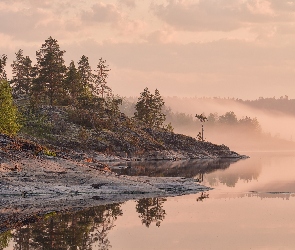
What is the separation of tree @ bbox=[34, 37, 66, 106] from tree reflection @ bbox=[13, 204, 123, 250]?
360ft

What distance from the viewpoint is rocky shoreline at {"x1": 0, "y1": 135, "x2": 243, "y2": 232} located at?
38.7 metres

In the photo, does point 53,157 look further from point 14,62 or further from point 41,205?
point 14,62

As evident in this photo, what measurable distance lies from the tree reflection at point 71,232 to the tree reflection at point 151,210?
5.99ft

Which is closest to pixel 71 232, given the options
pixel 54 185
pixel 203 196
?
pixel 54 185

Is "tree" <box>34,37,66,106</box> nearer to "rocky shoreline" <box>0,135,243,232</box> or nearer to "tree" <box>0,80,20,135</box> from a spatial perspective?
"tree" <box>0,80,20,135</box>

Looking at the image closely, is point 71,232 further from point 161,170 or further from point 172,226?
point 161,170

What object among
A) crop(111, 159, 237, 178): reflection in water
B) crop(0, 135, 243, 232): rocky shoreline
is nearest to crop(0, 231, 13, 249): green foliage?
crop(0, 135, 243, 232): rocky shoreline

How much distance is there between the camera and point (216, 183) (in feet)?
203

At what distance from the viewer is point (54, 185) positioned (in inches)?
1767

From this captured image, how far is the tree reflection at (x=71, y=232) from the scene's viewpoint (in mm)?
25594

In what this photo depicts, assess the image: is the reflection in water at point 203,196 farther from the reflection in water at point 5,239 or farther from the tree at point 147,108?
the tree at point 147,108

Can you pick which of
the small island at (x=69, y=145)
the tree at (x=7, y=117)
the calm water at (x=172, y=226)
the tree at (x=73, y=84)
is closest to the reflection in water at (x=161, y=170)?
the small island at (x=69, y=145)

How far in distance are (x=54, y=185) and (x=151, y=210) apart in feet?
36.4

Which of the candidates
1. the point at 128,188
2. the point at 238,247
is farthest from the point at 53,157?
the point at 238,247
